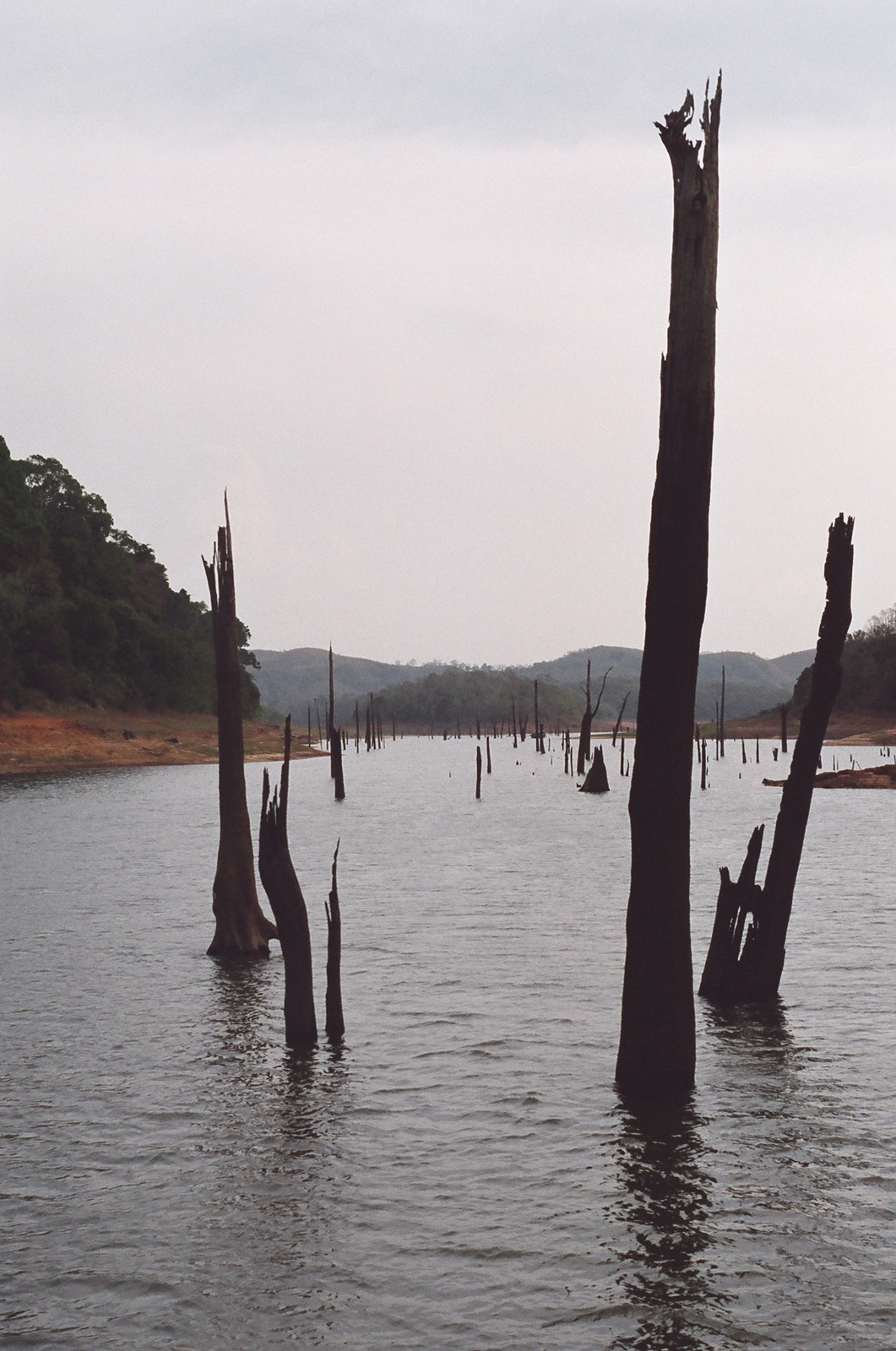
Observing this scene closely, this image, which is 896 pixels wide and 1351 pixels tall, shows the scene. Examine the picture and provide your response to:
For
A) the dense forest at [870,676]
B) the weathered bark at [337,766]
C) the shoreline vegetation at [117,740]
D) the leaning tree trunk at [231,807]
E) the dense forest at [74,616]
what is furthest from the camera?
the dense forest at [870,676]

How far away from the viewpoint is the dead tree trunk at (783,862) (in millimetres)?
13352

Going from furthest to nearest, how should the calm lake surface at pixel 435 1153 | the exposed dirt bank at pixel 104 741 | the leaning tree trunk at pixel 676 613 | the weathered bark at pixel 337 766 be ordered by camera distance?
1. the exposed dirt bank at pixel 104 741
2. the weathered bark at pixel 337 766
3. the leaning tree trunk at pixel 676 613
4. the calm lake surface at pixel 435 1153

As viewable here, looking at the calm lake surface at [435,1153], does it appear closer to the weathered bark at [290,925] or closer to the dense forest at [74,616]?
the weathered bark at [290,925]

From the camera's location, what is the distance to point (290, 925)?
13289mm

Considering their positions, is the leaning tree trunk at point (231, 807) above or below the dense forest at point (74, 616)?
below

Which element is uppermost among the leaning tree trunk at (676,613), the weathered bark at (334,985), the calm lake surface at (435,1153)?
the leaning tree trunk at (676,613)

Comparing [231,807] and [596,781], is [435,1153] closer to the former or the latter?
[231,807]

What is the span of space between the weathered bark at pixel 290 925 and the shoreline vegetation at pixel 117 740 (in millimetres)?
65689

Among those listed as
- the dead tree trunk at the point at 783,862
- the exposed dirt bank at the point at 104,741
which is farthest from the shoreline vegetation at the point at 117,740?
the dead tree trunk at the point at 783,862

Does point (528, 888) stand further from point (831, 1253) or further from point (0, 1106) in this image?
point (831, 1253)

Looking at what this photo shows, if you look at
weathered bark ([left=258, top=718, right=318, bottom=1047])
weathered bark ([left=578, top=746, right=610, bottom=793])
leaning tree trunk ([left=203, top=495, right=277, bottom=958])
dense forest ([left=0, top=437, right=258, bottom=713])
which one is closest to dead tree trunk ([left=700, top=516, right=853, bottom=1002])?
weathered bark ([left=258, top=718, right=318, bottom=1047])

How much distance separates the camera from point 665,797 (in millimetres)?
10297

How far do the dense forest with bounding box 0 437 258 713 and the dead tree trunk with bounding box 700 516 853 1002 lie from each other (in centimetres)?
8032

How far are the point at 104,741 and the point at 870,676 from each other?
79.9m
